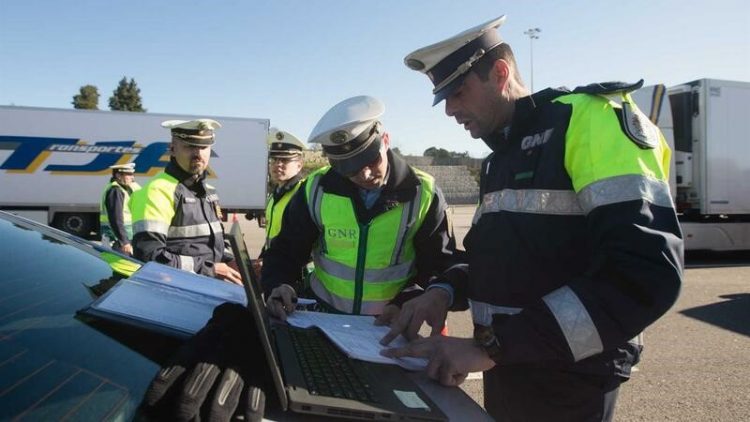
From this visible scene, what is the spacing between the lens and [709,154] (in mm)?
10328

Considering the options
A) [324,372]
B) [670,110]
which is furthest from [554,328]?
[670,110]

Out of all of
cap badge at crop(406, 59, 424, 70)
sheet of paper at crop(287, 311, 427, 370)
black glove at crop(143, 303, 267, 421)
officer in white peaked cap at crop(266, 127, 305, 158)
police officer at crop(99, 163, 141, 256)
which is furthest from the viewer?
police officer at crop(99, 163, 141, 256)

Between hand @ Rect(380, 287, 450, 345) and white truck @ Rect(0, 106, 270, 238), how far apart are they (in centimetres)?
1352

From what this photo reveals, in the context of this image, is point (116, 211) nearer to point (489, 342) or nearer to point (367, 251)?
point (367, 251)

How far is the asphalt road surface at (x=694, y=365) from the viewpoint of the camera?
3764 mm

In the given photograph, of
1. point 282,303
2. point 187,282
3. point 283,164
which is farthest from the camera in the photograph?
point 283,164

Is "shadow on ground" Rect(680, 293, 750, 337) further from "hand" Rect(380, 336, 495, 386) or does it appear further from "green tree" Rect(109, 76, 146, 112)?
"green tree" Rect(109, 76, 146, 112)

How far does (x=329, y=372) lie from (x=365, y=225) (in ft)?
Result: 3.96

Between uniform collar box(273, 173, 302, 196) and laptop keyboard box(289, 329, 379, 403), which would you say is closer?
laptop keyboard box(289, 329, 379, 403)

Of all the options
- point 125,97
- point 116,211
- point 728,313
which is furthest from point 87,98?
point 728,313

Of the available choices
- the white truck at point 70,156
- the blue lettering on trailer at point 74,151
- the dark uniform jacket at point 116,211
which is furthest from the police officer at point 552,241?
the blue lettering on trailer at point 74,151

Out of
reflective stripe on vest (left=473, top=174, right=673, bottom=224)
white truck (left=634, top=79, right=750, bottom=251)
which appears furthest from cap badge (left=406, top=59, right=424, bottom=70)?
white truck (left=634, top=79, right=750, bottom=251)

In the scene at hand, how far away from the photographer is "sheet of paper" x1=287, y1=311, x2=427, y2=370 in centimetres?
141

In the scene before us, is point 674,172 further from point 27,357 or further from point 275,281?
point 27,357
